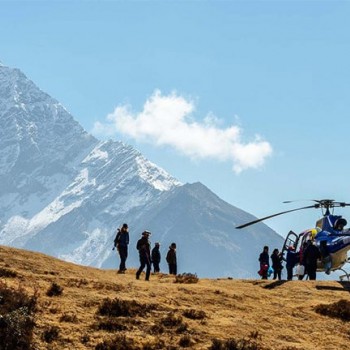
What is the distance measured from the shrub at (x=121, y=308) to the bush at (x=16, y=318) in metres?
1.78

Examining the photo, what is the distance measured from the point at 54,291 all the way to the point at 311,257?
47.3ft

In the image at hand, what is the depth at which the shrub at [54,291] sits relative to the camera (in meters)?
18.1

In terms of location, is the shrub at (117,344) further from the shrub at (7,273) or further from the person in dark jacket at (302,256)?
the person in dark jacket at (302,256)

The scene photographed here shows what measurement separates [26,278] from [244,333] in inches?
263

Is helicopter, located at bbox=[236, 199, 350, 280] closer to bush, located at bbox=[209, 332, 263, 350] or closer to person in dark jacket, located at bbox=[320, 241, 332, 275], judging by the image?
person in dark jacket, located at bbox=[320, 241, 332, 275]

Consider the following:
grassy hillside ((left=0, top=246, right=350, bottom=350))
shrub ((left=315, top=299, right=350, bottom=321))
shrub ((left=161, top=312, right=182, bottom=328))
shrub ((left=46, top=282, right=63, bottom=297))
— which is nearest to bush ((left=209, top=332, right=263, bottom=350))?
grassy hillside ((left=0, top=246, right=350, bottom=350))

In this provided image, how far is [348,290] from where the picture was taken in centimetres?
2520

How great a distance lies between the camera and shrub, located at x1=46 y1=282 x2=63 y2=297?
714 inches

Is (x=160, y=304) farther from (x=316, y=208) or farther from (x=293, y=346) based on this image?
(x=316, y=208)

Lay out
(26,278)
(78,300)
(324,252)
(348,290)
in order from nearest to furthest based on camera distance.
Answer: (78,300) < (26,278) < (348,290) < (324,252)

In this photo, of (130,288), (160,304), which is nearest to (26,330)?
(160,304)

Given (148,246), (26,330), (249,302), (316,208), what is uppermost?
(316,208)

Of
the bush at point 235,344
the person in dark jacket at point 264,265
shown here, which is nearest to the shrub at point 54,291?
the bush at point 235,344

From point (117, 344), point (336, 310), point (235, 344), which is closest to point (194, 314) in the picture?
point (235, 344)
